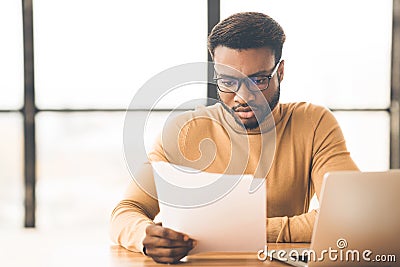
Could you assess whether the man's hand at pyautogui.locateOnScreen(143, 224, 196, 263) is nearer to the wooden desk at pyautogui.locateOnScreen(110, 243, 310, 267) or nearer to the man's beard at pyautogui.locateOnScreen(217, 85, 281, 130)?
the wooden desk at pyautogui.locateOnScreen(110, 243, 310, 267)

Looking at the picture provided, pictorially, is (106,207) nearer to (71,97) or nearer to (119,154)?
(119,154)

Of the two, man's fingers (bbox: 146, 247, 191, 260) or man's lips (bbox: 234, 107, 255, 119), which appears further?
man's lips (bbox: 234, 107, 255, 119)

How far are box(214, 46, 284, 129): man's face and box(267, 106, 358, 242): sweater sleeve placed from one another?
0.61ft

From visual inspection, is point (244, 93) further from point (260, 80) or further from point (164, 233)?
point (164, 233)

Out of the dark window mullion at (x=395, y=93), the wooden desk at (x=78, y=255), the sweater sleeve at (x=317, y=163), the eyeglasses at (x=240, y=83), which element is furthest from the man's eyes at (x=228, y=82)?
the dark window mullion at (x=395, y=93)

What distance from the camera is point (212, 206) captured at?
183cm

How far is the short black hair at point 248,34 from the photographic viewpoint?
94.1 inches

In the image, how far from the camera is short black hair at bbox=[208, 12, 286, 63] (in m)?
2.39

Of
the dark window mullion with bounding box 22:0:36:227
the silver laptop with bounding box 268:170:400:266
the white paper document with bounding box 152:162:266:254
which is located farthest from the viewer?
the dark window mullion with bounding box 22:0:36:227

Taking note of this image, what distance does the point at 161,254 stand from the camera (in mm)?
1897

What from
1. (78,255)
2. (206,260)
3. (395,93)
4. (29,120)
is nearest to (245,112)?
(206,260)

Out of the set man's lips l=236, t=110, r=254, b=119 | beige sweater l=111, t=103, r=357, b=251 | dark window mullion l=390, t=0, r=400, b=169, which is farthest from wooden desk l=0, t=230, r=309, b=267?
dark window mullion l=390, t=0, r=400, b=169

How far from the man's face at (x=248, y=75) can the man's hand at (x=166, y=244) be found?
2.02ft

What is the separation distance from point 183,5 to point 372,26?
919 millimetres
